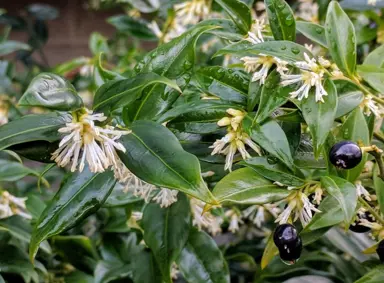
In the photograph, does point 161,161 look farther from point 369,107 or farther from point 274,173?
point 369,107

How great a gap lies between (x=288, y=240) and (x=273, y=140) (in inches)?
4.2

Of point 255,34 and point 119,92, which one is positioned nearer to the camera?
point 119,92

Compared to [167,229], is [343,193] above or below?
above

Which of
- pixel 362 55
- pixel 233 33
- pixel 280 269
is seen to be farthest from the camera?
pixel 362 55

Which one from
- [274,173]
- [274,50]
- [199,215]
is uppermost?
[274,50]

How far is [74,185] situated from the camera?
0.73 metres

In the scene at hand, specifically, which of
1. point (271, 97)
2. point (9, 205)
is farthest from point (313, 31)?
point (9, 205)

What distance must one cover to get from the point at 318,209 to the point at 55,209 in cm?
29

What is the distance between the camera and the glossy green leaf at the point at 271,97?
0.66 metres

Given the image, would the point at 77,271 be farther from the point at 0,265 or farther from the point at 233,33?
the point at 233,33

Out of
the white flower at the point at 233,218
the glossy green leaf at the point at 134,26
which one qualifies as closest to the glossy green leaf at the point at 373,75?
the white flower at the point at 233,218

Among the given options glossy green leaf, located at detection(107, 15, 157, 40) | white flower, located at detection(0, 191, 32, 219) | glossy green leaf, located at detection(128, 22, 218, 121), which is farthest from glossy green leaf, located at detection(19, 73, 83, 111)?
glossy green leaf, located at detection(107, 15, 157, 40)

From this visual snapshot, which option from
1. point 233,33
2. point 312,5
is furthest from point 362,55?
point 233,33

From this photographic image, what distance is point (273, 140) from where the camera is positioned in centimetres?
66
